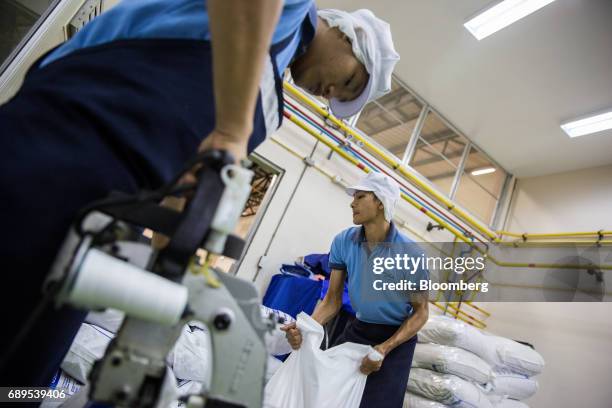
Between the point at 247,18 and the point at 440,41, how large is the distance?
302 centimetres

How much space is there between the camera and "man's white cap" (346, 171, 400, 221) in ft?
5.35

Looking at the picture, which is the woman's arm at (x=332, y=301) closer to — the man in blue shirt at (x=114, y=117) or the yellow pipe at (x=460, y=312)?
the man in blue shirt at (x=114, y=117)

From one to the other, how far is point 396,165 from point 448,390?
1.94 metres

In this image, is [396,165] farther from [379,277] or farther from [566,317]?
[566,317]

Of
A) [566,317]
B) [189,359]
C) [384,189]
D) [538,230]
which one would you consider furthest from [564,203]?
[189,359]

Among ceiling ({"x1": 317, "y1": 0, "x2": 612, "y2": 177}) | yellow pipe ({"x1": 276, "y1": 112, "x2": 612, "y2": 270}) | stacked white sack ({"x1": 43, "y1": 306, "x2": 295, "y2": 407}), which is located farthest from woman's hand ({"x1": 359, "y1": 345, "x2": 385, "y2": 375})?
ceiling ({"x1": 317, "y1": 0, "x2": 612, "y2": 177})

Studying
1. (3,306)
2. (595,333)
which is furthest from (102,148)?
(595,333)

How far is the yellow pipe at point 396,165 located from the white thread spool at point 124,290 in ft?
8.08

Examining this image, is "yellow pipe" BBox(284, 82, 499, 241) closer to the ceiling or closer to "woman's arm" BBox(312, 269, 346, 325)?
the ceiling

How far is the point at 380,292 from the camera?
61.5 inches

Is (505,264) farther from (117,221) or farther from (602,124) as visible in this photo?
(117,221)

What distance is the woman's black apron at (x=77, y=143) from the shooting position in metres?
0.34

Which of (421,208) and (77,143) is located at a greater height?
(421,208)

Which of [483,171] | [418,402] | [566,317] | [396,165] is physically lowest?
[418,402]
